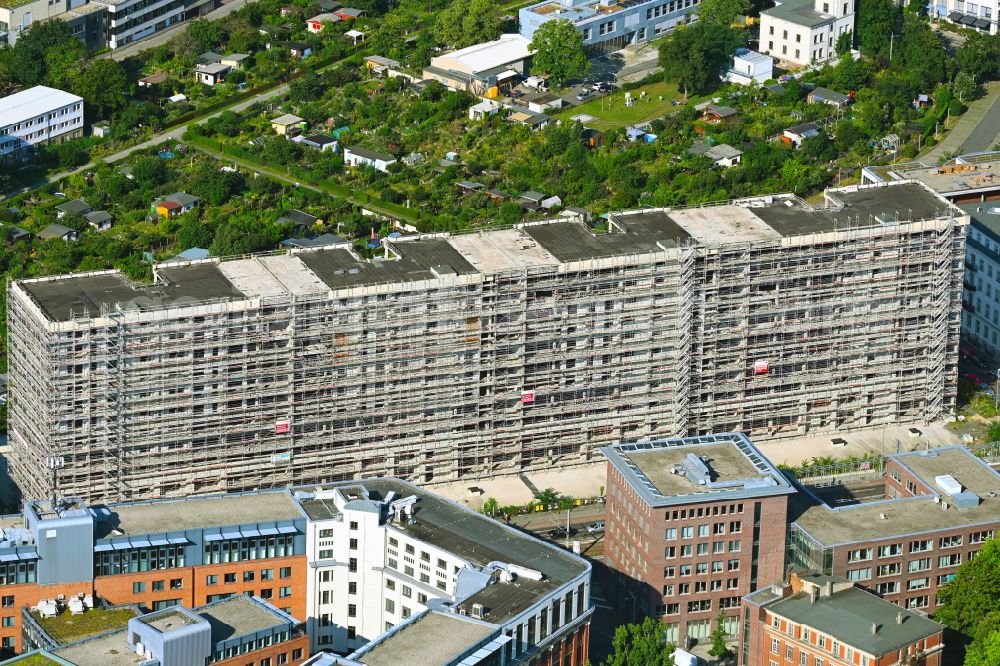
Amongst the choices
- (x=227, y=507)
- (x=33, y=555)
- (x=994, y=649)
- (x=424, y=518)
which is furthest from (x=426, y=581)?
(x=994, y=649)

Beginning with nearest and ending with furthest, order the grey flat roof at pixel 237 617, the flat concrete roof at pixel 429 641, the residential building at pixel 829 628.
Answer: the flat concrete roof at pixel 429 641 → the grey flat roof at pixel 237 617 → the residential building at pixel 829 628

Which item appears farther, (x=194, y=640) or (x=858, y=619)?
(x=858, y=619)

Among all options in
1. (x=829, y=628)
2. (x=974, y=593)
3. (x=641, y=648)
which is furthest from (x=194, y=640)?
(x=974, y=593)

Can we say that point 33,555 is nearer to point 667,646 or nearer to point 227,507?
point 227,507

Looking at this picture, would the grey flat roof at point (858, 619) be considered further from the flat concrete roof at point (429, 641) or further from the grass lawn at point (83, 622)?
the grass lawn at point (83, 622)

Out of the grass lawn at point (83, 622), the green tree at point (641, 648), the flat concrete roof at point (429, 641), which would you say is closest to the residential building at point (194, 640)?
the grass lawn at point (83, 622)

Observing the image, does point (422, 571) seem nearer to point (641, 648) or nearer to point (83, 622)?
point (641, 648)
